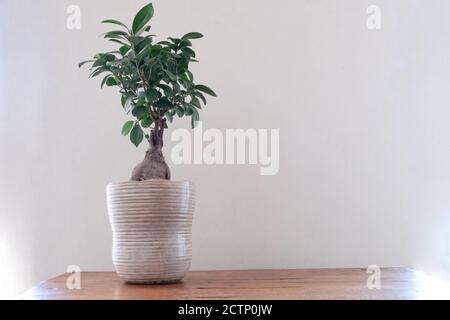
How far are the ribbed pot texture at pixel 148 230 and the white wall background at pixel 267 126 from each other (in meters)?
0.40

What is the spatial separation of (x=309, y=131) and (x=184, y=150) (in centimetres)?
40

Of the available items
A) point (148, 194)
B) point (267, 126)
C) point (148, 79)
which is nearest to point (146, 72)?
point (148, 79)

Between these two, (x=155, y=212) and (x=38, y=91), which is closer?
(x=155, y=212)

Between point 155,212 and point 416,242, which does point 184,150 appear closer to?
point 155,212

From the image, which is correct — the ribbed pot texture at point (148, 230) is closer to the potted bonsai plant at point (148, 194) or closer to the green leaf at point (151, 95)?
the potted bonsai plant at point (148, 194)

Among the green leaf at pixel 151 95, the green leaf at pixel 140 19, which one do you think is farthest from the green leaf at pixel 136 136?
the green leaf at pixel 140 19

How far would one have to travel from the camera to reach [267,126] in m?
1.62

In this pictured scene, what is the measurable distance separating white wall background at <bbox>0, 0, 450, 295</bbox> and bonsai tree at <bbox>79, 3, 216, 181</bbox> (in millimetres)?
348

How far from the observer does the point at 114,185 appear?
1.20 meters

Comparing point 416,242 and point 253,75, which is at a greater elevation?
point 253,75

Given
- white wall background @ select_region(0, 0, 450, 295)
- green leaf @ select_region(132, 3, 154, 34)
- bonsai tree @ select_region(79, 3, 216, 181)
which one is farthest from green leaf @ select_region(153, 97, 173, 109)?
white wall background @ select_region(0, 0, 450, 295)

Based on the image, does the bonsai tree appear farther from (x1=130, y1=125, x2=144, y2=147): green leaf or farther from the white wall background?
the white wall background
